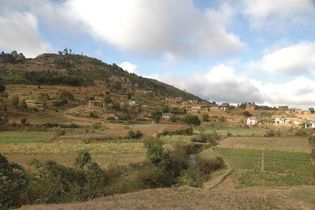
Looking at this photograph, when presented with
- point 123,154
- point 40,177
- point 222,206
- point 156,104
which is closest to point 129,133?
point 123,154

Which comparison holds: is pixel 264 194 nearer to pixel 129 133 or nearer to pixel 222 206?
pixel 222 206

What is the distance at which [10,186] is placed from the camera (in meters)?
21.8

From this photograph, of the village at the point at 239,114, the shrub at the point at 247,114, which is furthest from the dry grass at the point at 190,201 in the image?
the shrub at the point at 247,114

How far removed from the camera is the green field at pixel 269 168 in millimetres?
39562

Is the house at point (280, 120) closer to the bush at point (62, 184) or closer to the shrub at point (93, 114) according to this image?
the shrub at point (93, 114)

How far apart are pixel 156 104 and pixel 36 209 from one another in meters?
151

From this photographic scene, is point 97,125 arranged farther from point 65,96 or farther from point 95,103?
point 65,96

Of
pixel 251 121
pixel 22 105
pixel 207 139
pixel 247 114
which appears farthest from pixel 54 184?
pixel 247 114

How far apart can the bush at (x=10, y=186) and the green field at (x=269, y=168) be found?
19.8 meters

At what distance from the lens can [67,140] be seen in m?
76.2

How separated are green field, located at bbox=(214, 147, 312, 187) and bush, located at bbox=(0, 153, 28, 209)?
778 inches

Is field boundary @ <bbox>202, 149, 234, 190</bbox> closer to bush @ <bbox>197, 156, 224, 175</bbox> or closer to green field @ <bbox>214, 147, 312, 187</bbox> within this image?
green field @ <bbox>214, 147, 312, 187</bbox>

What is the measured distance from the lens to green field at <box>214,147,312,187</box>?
39562 mm

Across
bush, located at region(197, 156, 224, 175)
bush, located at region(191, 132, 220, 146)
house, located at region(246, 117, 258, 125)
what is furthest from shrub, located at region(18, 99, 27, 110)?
house, located at region(246, 117, 258, 125)
